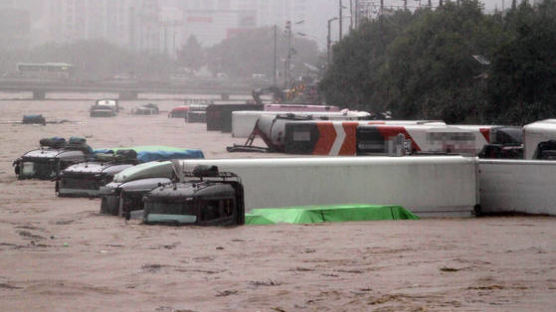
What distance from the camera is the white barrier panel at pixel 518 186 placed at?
2105 centimetres

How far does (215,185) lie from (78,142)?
12195 millimetres

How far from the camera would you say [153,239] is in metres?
17.2

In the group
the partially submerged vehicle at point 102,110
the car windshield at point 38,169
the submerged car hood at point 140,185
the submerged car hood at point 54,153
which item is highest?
the partially submerged vehicle at point 102,110

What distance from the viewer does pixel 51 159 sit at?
28.2m

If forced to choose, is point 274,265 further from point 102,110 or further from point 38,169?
point 102,110

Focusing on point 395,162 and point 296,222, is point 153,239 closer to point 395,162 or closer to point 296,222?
point 296,222

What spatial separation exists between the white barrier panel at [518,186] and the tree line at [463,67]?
25377mm

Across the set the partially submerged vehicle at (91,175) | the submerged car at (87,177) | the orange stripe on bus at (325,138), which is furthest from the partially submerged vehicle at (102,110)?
the submerged car at (87,177)

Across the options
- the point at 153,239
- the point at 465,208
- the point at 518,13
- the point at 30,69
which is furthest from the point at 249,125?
the point at 30,69

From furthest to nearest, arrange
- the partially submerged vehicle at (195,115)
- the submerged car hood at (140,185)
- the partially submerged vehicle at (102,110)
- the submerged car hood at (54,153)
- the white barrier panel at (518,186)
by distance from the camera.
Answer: the partially submerged vehicle at (102,110)
the partially submerged vehicle at (195,115)
the submerged car hood at (54,153)
the white barrier panel at (518,186)
the submerged car hood at (140,185)

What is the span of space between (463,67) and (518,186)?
36.1 m

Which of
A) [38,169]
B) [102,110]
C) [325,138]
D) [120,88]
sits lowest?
[38,169]

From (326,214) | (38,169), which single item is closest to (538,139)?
(326,214)

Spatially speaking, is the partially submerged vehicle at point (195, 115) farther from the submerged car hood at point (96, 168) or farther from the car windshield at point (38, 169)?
the submerged car hood at point (96, 168)
